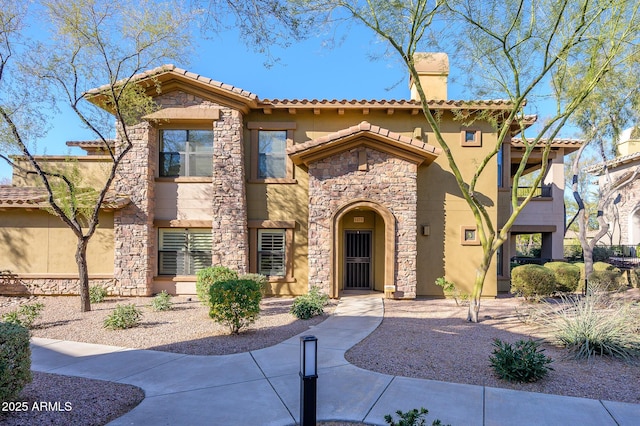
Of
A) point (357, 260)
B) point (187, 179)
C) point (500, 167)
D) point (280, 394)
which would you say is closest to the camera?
point (280, 394)

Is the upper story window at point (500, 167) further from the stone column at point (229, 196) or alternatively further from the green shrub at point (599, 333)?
the stone column at point (229, 196)

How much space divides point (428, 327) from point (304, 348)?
594 centimetres

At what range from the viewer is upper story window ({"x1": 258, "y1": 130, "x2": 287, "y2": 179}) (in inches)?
535

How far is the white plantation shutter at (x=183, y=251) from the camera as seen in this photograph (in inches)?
516

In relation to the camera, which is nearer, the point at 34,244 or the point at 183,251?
the point at 34,244

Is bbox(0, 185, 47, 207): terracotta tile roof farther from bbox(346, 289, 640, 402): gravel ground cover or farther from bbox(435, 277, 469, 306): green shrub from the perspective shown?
bbox(435, 277, 469, 306): green shrub

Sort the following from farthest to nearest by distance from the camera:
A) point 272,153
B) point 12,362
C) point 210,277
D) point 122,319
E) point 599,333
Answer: point 272,153 < point 210,277 < point 122,319 < point 599,333 < point 12,362

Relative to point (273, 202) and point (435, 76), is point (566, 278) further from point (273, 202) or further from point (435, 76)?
point (273, 202)

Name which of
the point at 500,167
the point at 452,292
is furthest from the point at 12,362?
the point at 500,167

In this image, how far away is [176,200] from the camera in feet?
43.2

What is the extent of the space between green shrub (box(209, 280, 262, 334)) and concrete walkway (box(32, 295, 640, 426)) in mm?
1284

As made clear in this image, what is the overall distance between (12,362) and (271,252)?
372 inches

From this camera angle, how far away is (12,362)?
4047 millimetres

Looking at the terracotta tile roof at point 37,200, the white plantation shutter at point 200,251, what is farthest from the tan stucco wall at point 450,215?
the terracotta tile roof at point 37,200
